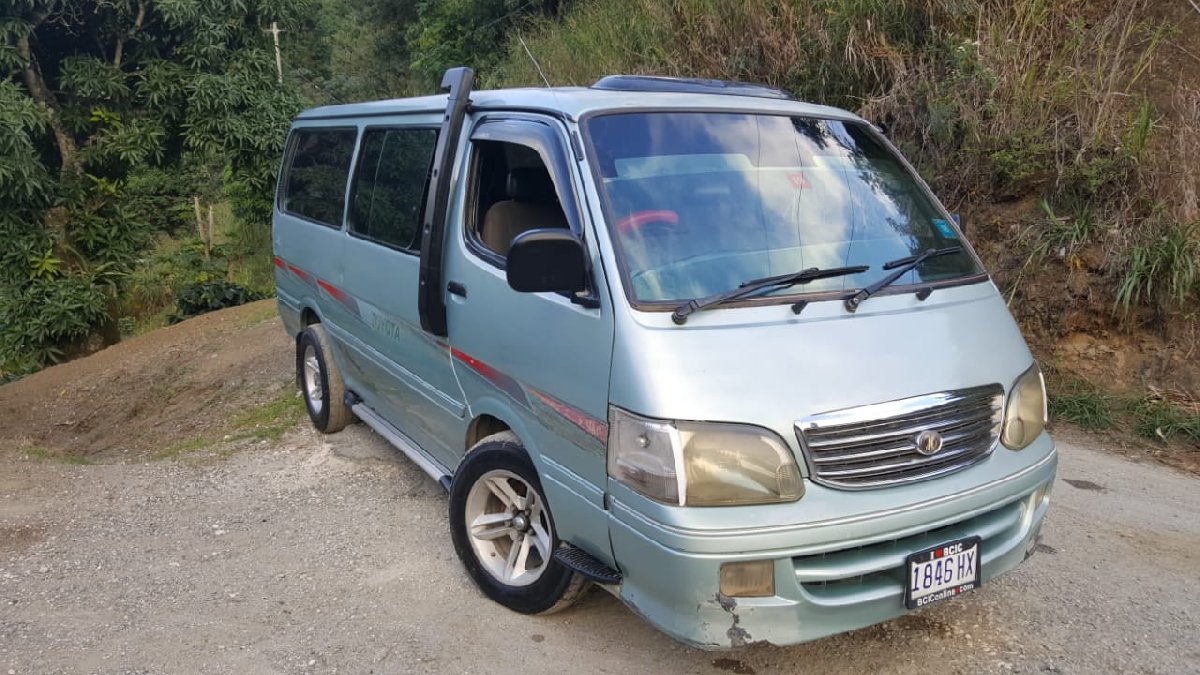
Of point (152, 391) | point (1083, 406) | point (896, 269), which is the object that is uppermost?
→ point (896, 269)

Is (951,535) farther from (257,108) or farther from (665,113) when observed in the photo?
(257,108)

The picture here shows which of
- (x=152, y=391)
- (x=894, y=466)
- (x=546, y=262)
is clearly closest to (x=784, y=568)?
(x=894, y=466)

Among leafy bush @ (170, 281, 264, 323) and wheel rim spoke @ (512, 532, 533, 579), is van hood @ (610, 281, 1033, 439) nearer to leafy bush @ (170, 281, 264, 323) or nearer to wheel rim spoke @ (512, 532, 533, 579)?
wheel rim spoke @ (512, 532, 533, 579)

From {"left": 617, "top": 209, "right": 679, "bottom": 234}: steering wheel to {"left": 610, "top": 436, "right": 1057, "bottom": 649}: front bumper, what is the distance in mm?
964

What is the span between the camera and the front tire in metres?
3.47

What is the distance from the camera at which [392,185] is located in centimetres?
471

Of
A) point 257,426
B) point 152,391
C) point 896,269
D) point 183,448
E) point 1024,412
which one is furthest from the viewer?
point 152,391

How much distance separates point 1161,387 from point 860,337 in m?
4.23

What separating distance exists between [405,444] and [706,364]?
2.45 metres

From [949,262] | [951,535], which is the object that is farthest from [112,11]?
[951,535]

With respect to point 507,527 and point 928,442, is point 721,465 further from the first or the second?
point 507,527

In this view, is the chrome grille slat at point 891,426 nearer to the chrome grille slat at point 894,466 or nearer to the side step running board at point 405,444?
the chrome grille slat at point 894,466

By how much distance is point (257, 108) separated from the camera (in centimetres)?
1091

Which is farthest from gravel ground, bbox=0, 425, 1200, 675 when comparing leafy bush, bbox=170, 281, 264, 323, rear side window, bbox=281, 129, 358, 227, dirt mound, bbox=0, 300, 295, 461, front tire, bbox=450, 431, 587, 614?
leafy bush, bbox=170, 281, 264, 323
